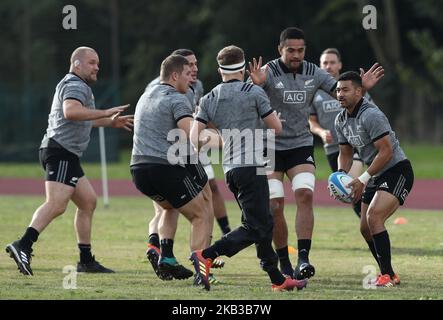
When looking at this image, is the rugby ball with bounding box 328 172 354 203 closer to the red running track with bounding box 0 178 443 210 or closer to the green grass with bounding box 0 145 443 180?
the red running track with bounding box 0 178 443 210

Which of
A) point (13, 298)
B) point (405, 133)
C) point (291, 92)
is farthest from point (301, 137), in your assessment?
point (405, 133)

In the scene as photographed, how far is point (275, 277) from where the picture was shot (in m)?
9.97

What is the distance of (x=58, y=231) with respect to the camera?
635 inches

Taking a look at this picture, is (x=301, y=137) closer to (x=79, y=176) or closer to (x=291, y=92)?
(x=291, y=92)

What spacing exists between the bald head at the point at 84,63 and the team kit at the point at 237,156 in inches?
0.5

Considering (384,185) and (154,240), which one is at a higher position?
(384,185)

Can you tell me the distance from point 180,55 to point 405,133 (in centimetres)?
3436

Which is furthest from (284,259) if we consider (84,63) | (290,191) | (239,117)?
(290,191)

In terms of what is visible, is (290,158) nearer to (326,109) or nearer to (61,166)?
(61,166)

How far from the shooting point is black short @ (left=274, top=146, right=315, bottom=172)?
11375mm

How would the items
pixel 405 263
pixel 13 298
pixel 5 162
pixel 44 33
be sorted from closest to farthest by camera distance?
pixel 13 298, pixel 405 263, pixel 5 162, pixel 44 33

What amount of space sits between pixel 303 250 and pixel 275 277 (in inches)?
43.4

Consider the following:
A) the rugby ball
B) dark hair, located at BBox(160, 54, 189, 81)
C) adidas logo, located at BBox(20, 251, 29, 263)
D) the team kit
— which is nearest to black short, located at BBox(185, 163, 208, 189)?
the team kit

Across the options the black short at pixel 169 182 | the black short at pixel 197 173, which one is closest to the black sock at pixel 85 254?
the black short at pixel 169 182
